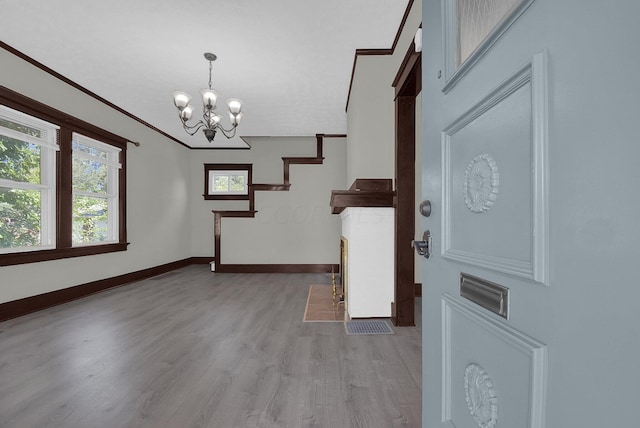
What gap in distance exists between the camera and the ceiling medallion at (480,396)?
0.67 meters

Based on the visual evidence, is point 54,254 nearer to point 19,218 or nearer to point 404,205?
point 19,218

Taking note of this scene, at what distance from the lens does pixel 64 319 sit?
2.98 meters

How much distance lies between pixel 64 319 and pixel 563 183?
3932mm

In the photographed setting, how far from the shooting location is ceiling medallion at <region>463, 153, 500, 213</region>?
660 mm

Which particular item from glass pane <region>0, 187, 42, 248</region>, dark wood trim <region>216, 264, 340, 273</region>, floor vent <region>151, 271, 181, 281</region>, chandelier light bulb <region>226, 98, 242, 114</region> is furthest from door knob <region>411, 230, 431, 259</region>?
floor vent <region>151, 271, 181, 281</region>

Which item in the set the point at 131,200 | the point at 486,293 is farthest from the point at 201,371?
the point at 131,200

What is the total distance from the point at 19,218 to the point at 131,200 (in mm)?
1704

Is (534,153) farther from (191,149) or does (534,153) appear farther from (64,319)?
(191,149)

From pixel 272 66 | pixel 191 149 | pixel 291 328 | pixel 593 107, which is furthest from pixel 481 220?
pixel 191 149

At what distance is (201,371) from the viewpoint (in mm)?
1929

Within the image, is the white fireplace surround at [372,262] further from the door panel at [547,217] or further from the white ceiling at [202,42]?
the door panel at [547,217]

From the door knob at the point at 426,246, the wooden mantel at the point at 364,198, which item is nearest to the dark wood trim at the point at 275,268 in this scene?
the wooden mantel at the point at 364,198

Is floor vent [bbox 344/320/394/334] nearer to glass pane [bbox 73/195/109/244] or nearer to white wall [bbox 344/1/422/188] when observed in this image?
white wall [bbox 344/1/422/188]

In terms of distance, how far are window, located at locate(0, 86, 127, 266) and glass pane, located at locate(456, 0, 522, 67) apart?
4002 mm
